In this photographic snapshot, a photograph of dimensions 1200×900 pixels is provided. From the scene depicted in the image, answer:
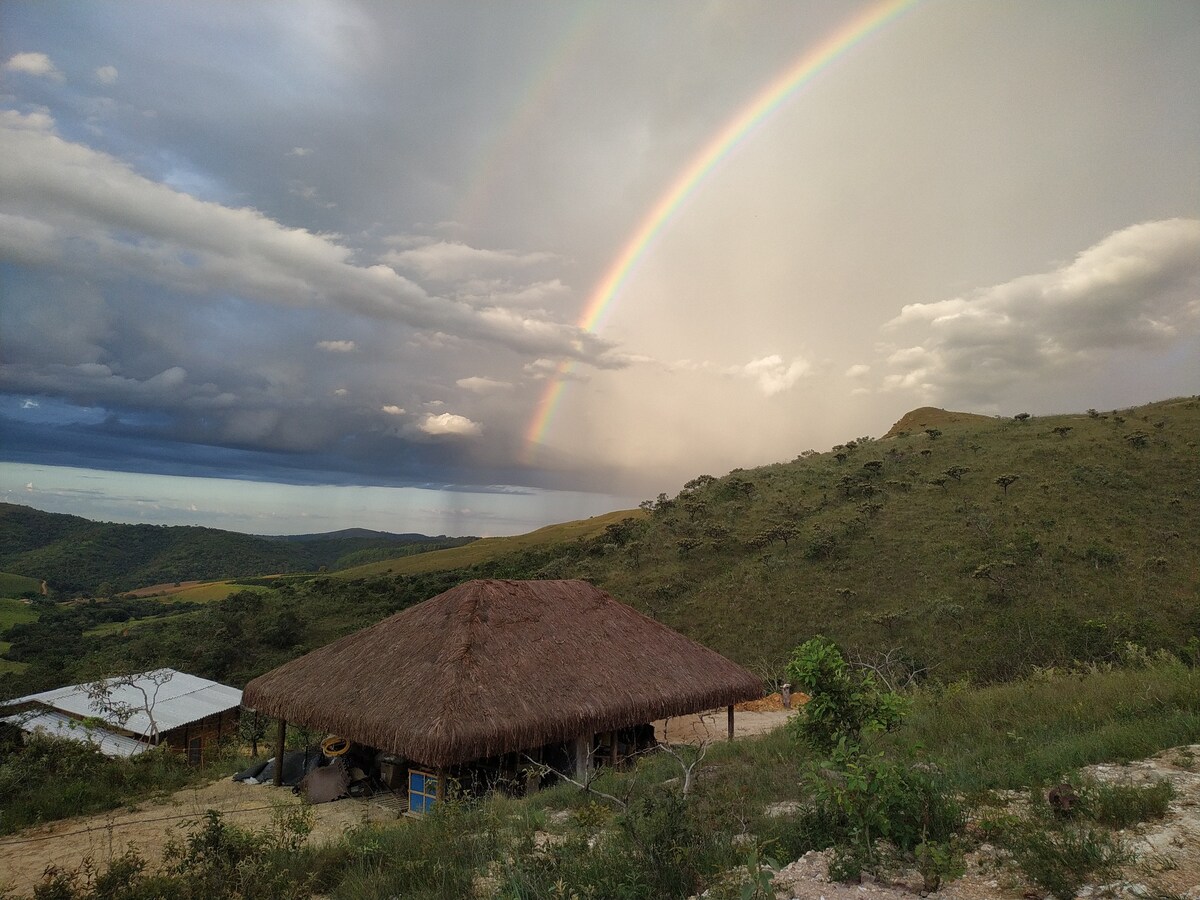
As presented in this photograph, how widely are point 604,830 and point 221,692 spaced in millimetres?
25171

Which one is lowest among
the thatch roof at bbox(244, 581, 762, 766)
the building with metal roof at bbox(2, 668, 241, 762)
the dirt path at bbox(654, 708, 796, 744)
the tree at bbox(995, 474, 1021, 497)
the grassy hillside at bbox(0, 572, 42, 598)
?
the grassy hillside at bbox(0, 572, 42, 598)

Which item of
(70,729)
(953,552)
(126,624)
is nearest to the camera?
(70,729)

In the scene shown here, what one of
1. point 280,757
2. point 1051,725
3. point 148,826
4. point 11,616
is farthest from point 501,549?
point 1051,725

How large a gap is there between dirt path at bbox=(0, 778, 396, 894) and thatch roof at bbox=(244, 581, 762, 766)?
1304mm

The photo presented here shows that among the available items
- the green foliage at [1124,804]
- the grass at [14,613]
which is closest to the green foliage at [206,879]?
the green foliage at [1124,804]

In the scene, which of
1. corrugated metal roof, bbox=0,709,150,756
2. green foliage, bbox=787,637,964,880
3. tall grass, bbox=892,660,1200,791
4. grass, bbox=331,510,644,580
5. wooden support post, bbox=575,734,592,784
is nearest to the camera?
green foliage, bbox=787,637,964,880

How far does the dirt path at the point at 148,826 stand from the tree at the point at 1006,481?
108 feet

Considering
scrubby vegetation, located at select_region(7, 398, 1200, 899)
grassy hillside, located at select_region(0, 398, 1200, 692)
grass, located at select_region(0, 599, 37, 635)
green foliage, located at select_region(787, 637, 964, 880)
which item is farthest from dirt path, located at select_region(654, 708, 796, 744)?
grass, located at select_region(0, 599, 37, 635)

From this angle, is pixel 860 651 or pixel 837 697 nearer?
pixel 837 697

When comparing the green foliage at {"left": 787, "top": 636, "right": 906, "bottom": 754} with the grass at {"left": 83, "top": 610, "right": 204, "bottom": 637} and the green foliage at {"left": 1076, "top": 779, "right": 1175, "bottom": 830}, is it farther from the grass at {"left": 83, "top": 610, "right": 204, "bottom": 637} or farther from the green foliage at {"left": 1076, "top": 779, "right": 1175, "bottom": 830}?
the grass at {"left": 83, "top": 610, "right": 204, "bottom": 637}

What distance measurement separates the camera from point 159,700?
23.3 m

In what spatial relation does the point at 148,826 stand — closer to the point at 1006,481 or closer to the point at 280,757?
the point at 280,757

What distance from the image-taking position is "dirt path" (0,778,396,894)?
26.7 feet

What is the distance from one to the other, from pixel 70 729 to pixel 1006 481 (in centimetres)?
3980
